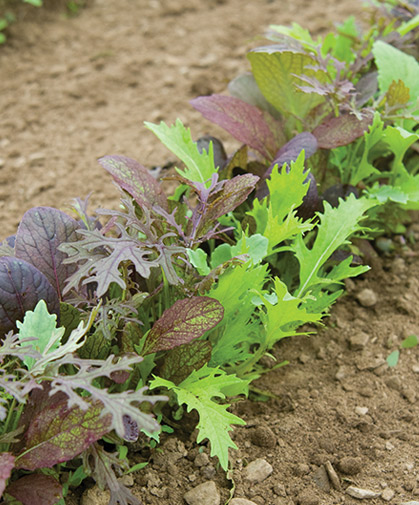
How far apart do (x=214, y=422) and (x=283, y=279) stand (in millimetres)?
664

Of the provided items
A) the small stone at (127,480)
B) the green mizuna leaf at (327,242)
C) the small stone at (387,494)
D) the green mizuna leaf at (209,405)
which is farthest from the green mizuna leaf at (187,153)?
the small stone at (387,494)

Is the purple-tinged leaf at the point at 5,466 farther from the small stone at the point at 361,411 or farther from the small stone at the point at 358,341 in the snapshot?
the small stone at the point at 358,341

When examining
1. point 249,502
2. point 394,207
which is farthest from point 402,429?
point 394,207

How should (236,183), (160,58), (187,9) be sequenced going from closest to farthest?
(236,183)
(160,58)
(187,9)

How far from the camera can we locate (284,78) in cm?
216

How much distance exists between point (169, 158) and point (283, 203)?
1014 mm

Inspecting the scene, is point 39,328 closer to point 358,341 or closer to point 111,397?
point 111,397

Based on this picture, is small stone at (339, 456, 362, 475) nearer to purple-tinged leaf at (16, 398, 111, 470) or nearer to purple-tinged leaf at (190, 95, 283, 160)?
purple-tinged leaf at (16, 398, 111, 470)

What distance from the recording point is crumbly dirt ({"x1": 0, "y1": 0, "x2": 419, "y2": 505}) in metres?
1.64

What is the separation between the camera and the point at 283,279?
2.01m

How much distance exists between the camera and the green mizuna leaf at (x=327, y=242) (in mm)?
1776

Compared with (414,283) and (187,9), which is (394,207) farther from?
(187,9)

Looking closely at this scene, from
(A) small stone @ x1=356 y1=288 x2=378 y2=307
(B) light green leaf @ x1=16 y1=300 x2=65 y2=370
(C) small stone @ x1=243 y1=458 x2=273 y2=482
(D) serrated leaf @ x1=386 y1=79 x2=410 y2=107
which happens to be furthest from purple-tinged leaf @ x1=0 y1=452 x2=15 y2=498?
(D) serrated leaf @ x1=386 y1=79 x2=410 y2=107

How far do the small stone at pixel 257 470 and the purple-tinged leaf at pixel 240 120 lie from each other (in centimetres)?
94
